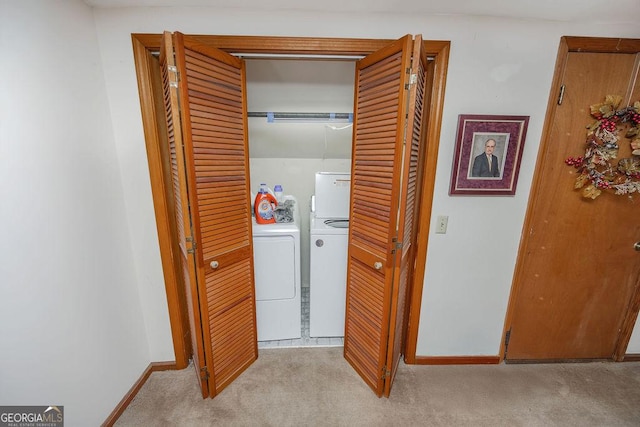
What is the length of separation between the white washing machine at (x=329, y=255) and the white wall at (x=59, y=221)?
4.06 ft

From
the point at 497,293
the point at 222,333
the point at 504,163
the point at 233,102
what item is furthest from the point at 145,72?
the point at 497,293

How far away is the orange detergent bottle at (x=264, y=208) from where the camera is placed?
195 cm

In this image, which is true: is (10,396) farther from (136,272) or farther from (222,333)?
(222,333)

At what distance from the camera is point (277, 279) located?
187cm

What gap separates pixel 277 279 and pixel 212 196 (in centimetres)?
87

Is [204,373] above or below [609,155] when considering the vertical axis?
below

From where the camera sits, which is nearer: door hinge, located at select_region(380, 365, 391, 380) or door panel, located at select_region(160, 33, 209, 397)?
door panel, located at select_region(160, 33, 209, 397)

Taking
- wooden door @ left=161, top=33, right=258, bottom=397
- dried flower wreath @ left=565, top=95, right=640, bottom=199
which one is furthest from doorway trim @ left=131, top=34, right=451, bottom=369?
dried flower wreath @ left=565, top=95, right=640, bottom=199

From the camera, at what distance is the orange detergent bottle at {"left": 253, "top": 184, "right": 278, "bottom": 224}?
6.40 feet

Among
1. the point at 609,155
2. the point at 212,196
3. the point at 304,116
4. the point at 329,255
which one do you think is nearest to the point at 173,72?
the point at 212,196

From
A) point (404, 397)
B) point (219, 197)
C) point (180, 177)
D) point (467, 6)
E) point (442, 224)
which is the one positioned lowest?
point (404, 397)

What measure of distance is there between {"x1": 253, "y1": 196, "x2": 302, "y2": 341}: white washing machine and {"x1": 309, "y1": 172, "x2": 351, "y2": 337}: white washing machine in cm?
13

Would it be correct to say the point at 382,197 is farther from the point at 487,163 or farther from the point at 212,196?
the point at 212,196

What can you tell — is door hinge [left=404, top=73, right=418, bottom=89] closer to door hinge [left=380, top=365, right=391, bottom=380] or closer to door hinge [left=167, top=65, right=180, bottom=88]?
door hinge [left=167, top=65, right=180, bottom=88]
